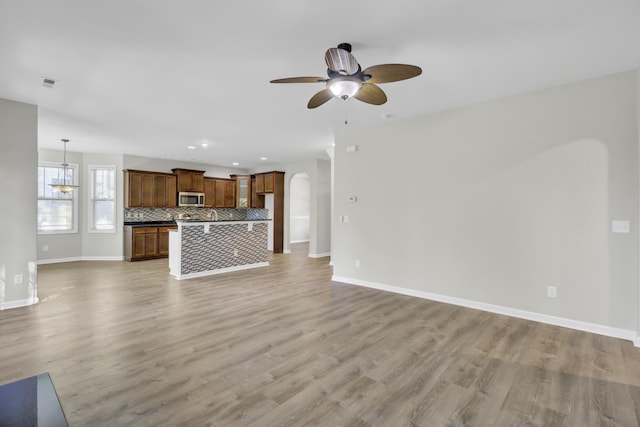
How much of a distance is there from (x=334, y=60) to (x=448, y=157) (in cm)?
270

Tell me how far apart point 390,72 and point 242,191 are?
28.0 ft

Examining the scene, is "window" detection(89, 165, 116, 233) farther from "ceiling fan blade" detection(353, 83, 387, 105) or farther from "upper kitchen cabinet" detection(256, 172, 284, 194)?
"ceiling fan blade" detection(353, 83, 387, 105)

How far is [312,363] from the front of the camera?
262 cm

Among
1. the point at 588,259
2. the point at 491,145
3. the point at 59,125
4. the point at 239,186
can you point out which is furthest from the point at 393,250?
the point at 239,186

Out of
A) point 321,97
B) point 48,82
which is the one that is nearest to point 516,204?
point 321,97

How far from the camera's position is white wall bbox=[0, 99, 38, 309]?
13.0ft

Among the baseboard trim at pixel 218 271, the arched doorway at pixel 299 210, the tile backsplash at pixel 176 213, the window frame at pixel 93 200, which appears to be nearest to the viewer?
the baseboard trim at pixel 218 271

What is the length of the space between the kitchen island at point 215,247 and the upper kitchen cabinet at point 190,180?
3.09 m

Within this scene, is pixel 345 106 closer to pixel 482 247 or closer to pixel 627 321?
pixel 482 247

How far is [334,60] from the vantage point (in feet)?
7.32

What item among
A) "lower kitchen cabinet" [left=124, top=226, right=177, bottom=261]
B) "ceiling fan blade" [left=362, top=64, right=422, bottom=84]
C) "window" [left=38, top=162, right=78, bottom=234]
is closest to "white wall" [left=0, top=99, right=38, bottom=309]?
"lower kitchen cabinet" [left=124, top=226, right=177, bottom=261]

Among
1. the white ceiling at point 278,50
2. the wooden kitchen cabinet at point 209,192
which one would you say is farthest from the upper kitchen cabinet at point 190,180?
the white ceiling at point 278,50

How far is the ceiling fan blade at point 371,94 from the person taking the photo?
2.77 metres

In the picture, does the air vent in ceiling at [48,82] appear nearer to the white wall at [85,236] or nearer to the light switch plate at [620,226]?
the white wall at [85,236]
